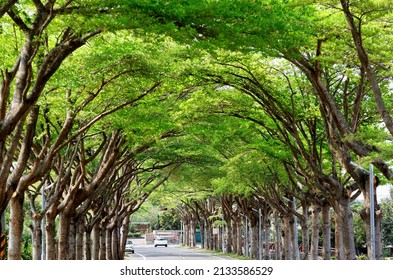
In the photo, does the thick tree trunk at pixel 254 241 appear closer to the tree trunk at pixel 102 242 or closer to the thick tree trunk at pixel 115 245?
the thick tree trunk at pixel 115 245

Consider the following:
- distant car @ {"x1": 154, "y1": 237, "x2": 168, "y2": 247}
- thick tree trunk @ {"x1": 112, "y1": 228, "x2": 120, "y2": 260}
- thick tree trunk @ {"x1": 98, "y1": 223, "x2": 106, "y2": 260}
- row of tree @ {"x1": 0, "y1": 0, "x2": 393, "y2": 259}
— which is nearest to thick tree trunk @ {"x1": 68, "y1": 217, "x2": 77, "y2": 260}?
row of tree @ {"x1": 0, "y1": 0, "x2": 393, "y2": 259}

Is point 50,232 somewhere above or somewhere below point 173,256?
above

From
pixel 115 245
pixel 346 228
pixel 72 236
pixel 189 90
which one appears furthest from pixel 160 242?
pixel 346 228

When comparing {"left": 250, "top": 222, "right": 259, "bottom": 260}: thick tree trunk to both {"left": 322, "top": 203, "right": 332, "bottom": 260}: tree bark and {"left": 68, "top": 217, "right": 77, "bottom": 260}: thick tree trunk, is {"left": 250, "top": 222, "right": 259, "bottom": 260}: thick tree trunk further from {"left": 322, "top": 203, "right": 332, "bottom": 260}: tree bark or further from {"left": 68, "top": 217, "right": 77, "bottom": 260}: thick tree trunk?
{"left": 68, "top": 217, "right": 77, "bottom": 260}: thick tree trunk

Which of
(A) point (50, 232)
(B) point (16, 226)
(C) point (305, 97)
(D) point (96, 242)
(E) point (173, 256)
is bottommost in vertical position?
(E) point (173, 256)

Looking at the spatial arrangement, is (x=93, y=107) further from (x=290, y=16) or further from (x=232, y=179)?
(x=232, y=179)

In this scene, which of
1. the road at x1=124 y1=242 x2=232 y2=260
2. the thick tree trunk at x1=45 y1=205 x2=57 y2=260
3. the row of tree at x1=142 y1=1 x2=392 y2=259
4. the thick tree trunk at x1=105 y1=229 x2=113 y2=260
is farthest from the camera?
the road at x1=124 y1=242 x2=232 y2=260

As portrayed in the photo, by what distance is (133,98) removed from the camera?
20188 mm

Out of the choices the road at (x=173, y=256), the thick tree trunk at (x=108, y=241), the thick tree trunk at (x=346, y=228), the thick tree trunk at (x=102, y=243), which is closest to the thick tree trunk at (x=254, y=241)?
the road at (x=173, y=256)

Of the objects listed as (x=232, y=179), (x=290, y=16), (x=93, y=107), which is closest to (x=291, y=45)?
(x=290, y=16)

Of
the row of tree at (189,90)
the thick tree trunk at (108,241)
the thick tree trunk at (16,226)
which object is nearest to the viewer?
the row of tree at (189,90)

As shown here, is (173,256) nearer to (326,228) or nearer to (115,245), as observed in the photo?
(115,245)

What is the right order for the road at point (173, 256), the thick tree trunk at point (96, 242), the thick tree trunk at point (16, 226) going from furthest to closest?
1. the road at point (173, 256)
2. the thick tree trunk at point (96, 242)
3. the thick tree trunk at point (16, 226)

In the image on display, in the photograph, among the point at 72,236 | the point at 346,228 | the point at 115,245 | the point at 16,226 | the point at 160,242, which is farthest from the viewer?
the point at 160,242
